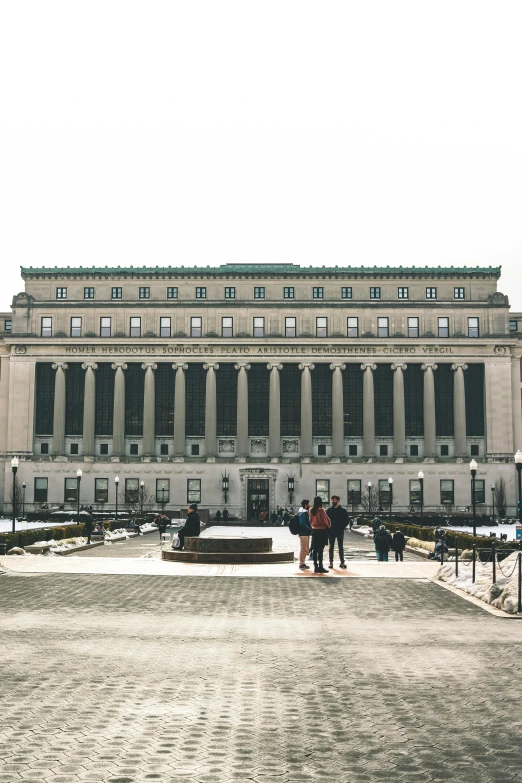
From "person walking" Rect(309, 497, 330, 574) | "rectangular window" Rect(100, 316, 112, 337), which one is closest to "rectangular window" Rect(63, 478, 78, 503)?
"rectangular window" Rect(100, 316, 112, 337)

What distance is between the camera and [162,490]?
109 meters

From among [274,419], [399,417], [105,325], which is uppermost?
[105,325]

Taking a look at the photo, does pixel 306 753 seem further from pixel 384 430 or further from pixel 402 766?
pixel 384 430

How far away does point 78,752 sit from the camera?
998 centimetres

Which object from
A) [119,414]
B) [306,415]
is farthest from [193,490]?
[306,415]

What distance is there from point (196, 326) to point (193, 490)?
1950cm

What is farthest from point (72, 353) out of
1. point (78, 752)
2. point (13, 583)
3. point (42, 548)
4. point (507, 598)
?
point (78, 752)

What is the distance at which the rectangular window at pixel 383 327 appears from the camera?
111 meters

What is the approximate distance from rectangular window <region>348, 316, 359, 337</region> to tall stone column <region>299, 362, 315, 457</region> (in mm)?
7036

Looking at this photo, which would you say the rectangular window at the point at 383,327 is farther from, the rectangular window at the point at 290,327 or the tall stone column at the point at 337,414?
the rectangular window at the point at 290,327

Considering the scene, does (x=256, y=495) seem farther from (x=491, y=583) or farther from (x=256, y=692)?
(x=256, y=692)

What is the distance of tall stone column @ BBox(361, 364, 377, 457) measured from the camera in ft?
355

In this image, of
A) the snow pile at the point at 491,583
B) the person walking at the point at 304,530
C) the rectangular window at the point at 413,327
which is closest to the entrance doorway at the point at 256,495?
the rectangular window at the point at 413,327

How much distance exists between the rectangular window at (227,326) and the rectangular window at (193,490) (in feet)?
58.2
